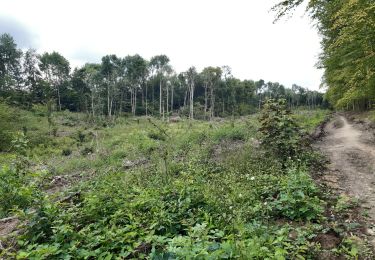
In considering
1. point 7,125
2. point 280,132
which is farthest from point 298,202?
point 7,125

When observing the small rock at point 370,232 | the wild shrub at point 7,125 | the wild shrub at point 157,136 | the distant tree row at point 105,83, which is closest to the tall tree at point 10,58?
the distant tree row at point 105,83

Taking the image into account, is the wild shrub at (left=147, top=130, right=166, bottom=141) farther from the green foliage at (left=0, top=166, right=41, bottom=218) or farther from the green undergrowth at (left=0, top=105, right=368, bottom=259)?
the green foliage at (left=0, top=166, right=41, bottom=218)

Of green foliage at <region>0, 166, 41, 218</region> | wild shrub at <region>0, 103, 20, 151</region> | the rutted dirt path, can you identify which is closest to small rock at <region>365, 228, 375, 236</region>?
the rutted dirt path

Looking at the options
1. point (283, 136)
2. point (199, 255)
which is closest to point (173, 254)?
point (199, 255)

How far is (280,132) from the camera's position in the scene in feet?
31.0

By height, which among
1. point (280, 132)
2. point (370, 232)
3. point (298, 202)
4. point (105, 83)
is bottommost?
point (370, 232)

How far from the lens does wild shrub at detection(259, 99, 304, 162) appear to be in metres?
9.07

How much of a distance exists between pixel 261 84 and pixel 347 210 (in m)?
105

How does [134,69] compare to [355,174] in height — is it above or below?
above

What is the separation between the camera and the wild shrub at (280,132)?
9070mm

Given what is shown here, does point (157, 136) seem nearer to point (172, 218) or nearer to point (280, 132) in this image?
point (280, 132)

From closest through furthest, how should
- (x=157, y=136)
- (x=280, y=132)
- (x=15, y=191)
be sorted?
(x=15, y=191) < (x=280, y=132) < (x=157, y=136)

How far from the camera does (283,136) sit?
30.5 feet

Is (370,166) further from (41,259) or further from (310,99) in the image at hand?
(310,99)
